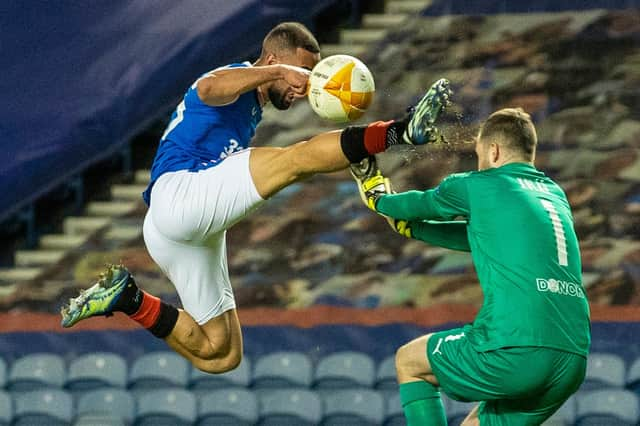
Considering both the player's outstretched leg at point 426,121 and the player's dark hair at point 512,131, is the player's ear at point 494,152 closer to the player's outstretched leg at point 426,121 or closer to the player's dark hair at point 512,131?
the player's dark hair at point 512,131

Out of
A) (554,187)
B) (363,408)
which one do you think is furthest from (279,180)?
(363,408)

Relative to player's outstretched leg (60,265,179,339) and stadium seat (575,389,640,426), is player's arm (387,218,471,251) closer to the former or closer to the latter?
player's outstretched leg (60,265,179,339)

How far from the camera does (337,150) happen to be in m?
5.03

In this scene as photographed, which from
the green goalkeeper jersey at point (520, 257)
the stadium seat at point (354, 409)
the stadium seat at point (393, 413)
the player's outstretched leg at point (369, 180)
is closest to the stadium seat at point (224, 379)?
the stadium seat at point (354, 409)

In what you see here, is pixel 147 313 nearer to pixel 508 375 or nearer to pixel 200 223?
pixel 200 223

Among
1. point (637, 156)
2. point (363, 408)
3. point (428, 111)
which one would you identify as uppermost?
point (428, 111)

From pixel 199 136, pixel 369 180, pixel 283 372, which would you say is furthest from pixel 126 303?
pixel 283 372

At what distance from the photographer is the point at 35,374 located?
27.0 feet

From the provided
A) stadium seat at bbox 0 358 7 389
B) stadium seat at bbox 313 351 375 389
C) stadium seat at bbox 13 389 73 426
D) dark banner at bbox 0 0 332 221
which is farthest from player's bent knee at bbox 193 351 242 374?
dark banner at bbox 0 0 332 221

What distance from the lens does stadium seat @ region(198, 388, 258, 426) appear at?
764 cm

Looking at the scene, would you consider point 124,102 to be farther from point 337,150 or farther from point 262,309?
point 337,150

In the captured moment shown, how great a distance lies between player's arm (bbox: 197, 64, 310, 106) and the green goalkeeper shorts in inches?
46.8

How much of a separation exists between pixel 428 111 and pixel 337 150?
0.40 meters

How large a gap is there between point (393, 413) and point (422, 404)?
110 inches
